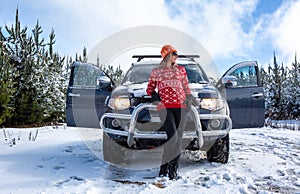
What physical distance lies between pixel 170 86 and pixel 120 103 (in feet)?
2.29

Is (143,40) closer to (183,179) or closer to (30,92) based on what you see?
(183,179)

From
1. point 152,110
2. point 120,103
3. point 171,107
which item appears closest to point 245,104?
point 171,107

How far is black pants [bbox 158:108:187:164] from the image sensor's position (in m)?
3.00

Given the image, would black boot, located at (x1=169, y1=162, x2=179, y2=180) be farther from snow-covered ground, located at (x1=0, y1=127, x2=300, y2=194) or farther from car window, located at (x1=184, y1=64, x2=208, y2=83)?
car window, located at (x1=184, y1=64, x2=208, y2=83)

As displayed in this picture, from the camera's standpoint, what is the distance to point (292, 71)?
29.5m

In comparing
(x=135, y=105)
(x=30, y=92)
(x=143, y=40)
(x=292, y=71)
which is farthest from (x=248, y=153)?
(x=292, y=71)

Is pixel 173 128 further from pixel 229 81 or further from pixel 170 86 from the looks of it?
pixel 229 81

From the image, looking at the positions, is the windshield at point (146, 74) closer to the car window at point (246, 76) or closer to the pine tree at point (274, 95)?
the car window at point (246, 76)

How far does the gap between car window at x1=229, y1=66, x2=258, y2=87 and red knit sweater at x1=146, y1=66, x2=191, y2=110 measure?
1.61m

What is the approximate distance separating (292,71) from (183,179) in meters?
31.7

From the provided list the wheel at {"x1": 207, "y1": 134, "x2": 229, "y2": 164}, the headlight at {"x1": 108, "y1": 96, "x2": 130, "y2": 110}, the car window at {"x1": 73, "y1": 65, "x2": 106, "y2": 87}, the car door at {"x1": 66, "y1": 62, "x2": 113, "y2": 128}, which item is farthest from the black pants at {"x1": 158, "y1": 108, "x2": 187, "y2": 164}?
the car window at {"x1": 73, "y1": 65, "x2": 106, "y2": 87}

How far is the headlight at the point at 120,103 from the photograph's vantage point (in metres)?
3.22

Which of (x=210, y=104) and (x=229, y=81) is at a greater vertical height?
(x=229, y=81)

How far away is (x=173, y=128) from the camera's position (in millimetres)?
2996
